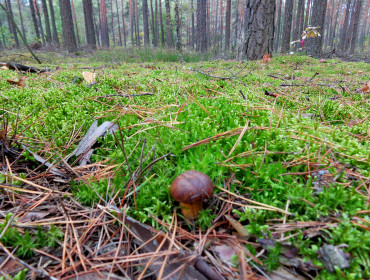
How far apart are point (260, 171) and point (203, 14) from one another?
54.2 feet

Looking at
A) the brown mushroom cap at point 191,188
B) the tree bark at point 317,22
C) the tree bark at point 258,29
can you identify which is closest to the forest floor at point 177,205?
the brown mushroom cap at point 191,188

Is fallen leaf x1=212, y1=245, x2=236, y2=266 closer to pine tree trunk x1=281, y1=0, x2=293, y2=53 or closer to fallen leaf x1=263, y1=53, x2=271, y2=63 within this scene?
fallen leaf x1=263, y1=53, x2=271, y2=63

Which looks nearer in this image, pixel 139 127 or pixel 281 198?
pixel 281 198

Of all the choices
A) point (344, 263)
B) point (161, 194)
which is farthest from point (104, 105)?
point (344, 263)

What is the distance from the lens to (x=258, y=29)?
6.38 meters

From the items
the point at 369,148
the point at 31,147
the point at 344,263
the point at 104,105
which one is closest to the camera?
the point at 344,263

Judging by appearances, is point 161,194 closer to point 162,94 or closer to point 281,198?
point 281,198

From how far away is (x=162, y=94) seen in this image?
2.76 metres

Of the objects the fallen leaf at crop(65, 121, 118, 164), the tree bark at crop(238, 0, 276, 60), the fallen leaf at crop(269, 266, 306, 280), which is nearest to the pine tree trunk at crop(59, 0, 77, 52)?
the tree bark at crop(238, 0, 276, 60)

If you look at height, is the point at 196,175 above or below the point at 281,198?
above

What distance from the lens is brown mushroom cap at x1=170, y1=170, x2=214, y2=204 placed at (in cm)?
101

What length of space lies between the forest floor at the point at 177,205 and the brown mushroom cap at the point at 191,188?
0.35 ft

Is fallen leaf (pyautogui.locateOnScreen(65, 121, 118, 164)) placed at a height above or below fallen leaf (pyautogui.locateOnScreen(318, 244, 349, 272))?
above

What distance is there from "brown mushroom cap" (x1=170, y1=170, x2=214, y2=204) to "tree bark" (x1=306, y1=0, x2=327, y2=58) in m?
9.76
